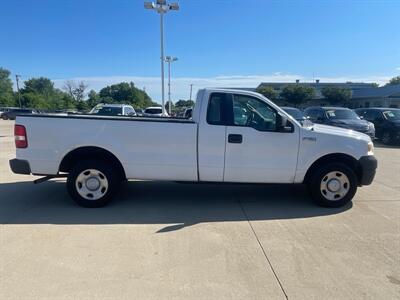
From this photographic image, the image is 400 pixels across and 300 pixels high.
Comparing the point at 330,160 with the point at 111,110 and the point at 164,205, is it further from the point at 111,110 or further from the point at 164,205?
the point at 111,110

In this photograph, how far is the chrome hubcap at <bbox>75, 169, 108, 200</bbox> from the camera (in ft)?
17.4

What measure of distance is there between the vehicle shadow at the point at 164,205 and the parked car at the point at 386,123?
36.2ft

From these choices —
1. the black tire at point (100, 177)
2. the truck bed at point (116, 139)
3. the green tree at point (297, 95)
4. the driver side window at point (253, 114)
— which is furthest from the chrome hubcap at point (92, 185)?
the green tree at point (297, 95)

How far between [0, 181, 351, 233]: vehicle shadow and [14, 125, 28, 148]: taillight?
1.05 m

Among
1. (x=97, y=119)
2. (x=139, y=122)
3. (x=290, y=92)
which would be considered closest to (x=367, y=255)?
(x=139, y=122)

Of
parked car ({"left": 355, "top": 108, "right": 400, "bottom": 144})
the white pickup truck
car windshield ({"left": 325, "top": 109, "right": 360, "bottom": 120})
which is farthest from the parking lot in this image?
parked car ({"left": 355, "top": 108, "right": 400, "bottom": 144})

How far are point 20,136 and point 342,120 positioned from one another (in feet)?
43.0

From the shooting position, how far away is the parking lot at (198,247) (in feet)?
10.2

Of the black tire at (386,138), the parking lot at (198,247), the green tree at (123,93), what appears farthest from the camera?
the green tree at (123,93)

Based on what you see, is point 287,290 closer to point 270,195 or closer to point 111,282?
point 111,282

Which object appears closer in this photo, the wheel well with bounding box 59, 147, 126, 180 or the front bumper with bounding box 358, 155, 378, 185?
the wheel well with bounding box 59, 147, 126, 180

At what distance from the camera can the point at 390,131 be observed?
1542 cm

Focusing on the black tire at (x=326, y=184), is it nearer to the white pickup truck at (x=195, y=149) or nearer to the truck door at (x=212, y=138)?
the white pickup truck at (x=195, y=149)

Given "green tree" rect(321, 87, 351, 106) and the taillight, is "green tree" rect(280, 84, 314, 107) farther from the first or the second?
the taillight
